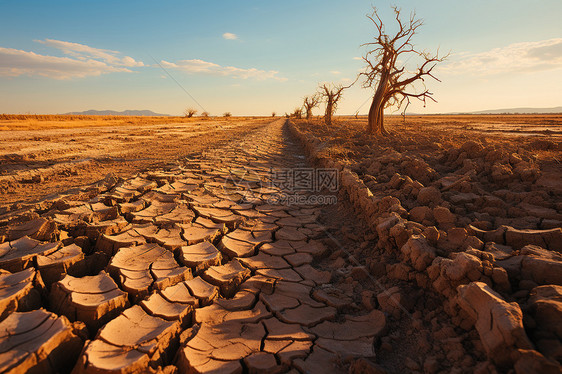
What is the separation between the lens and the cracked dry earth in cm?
139

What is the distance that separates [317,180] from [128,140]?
8.47 metres

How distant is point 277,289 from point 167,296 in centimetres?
78

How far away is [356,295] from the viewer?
6.80 feet

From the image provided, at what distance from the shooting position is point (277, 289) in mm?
2125

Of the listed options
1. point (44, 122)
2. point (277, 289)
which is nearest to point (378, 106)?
point (277, 289)

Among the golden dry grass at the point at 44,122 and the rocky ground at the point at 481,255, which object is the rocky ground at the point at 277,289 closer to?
the rocky ground at the point at 481,255

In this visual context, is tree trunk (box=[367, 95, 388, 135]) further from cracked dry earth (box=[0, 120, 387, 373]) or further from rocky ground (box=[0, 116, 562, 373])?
cracked dry earth (box=[0, 120, 387, 373])

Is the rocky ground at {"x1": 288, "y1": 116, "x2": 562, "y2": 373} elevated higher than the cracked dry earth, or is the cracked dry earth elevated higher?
the rocky ground at {"x1": 288, "y1": 116, "x2": 562, "y2": 373}

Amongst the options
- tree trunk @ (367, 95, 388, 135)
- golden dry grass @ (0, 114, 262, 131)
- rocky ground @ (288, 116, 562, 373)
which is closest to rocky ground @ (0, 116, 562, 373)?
rocky ground @ (288, 116, 562, 373)

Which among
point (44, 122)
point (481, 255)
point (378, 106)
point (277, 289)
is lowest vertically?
point (277, 289)

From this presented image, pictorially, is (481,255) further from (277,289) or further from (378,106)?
(378,106)

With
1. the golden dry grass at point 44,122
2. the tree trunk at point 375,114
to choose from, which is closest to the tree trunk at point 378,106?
the tree trunk at point 375,114

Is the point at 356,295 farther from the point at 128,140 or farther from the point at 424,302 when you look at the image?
the point at 128,140

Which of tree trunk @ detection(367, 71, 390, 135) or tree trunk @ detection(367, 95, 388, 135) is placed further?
tree trunk @ detection(367, 95, 388, 135)
